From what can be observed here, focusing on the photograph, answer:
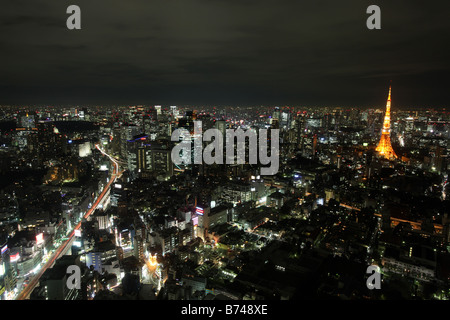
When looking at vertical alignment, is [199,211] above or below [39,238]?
above

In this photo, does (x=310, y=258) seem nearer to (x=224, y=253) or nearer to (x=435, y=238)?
(x=224, y=253)

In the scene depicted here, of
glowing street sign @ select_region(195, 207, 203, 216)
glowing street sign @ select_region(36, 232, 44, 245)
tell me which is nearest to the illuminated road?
glowing street sign @ select_region(36, 232, 44, 245)

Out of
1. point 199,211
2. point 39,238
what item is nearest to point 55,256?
point 39,238

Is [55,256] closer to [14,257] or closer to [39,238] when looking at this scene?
[39,238]

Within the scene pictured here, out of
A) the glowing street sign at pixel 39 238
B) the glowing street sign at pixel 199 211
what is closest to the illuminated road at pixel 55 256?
the glowing street sign at pixel 39 238

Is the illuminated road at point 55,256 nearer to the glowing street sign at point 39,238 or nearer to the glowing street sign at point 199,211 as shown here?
the glowing street sign at point 39,238

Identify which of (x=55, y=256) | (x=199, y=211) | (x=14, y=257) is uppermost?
(x=199, y=211)

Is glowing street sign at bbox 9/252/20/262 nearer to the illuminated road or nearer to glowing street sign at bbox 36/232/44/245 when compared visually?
the illuminated road

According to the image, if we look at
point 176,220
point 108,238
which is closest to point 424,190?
point 176,220

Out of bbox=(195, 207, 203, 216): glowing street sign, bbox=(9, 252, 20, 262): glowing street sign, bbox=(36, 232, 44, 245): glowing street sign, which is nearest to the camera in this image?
bbox=(9, 252, 20, 262): glowing street sign
